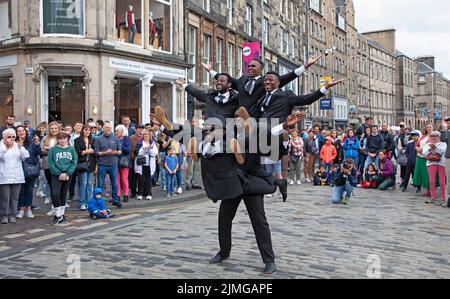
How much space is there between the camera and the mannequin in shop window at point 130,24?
2077cm

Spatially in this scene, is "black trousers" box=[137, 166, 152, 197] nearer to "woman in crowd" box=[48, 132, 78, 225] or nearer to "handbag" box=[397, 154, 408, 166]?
"woman in crowd" box=[48, 132, 78, 225]

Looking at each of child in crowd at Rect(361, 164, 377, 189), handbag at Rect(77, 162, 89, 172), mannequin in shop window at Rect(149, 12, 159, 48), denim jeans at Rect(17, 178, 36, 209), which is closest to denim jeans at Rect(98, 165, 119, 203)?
handbag at Rect(77, 162, 89, 172)

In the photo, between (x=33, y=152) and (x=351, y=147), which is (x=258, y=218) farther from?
(x=351, y=147)

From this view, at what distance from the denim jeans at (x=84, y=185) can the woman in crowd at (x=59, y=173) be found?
1.32 m

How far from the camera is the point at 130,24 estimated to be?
20859 millimetres

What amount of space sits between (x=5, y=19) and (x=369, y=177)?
16922 mm

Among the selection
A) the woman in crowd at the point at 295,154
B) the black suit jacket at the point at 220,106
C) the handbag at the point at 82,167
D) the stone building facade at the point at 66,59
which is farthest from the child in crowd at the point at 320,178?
the black suit jacket at the point at 220,106

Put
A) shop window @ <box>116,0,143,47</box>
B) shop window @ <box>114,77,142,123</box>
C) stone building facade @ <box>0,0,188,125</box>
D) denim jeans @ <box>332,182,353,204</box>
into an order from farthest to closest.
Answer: shop window @ <box>114,77,142,123</box>
shop window @ <box>116,0,143,47</box>
stone building facade @ <box>0,0,188,125</box>
denim jeans @ <box>332,182,353,204</box>

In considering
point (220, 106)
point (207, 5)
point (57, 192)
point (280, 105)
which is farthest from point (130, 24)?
point (280, 105)

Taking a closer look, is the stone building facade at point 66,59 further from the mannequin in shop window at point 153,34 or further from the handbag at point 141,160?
the handbag at point 141,160

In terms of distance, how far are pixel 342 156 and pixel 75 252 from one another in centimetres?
1236

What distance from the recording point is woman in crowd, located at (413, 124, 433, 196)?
13156 millimetres

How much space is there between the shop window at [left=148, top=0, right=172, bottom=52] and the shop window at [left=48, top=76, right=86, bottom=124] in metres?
5.03

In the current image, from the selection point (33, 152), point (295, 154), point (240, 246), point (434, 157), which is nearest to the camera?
point (240, 246)
